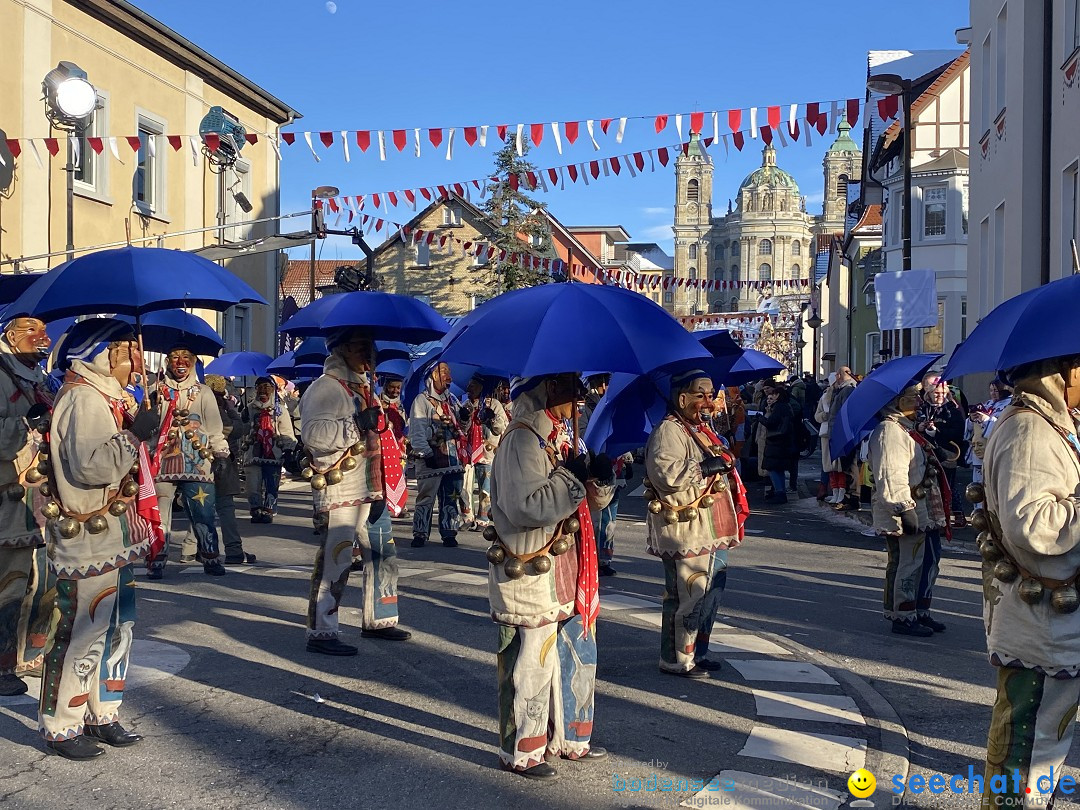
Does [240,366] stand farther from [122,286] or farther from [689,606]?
[689,606]

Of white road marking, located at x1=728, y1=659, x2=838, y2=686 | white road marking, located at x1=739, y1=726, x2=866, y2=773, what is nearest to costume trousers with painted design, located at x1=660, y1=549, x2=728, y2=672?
white road marking, located at x1=728, y1=659, x2=838, y2=686

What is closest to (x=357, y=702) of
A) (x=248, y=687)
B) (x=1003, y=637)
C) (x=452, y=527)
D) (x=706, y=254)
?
(x=248, y=687)

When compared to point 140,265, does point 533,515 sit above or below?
below

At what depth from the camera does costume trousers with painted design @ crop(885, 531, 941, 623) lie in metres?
7.83

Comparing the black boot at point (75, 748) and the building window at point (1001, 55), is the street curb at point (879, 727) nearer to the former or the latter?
the black boot at point (75, 748)

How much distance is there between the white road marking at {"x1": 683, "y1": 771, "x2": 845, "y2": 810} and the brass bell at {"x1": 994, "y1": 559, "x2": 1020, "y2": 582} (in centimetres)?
130

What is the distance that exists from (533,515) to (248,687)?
8.52 feet

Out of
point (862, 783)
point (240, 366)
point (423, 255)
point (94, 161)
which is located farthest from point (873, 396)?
point (423, 255)

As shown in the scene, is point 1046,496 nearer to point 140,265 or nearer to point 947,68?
point 140,265

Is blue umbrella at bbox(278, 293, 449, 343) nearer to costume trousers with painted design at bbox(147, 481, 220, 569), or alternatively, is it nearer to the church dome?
costume trousers with painted design at bbox(147, 481, 220, 569)

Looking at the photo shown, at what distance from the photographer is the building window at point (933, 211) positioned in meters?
33.6

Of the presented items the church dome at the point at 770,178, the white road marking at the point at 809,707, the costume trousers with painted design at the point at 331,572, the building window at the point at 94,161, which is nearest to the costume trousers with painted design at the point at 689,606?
the white road marking at the point at 809,707

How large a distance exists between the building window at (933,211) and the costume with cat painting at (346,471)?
29.7 metres

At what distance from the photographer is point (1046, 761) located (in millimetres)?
3844
